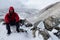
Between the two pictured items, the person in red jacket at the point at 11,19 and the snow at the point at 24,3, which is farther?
the snow at the point at 24,3

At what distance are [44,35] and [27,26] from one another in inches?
77.2

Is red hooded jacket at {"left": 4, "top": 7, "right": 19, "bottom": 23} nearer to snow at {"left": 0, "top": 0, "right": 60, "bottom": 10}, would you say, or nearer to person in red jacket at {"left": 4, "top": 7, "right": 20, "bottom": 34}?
person in red jacket at {"left": 4, "top": 7, "right": 20, "bottom": 34}

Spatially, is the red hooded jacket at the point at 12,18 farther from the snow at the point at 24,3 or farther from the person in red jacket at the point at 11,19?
the snow at the point at 24,3

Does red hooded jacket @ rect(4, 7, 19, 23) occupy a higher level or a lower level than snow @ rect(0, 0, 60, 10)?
higher

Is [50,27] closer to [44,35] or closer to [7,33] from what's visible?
[44,35]

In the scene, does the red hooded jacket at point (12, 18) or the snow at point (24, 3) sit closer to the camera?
the red hooded jacket at point (12, 18)

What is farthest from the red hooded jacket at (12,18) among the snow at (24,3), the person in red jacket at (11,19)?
the snow at (24,3)

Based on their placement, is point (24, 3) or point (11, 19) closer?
point (11, 19)

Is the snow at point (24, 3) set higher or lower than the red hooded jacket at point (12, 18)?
lower

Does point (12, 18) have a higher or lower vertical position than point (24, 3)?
higher

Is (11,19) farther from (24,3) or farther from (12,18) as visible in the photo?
(24,3)

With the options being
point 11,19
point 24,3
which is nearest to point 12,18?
point 11,19

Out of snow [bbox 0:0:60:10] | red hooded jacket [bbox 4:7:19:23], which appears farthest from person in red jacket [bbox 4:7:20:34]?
snow [bbox 0:0:60:10]

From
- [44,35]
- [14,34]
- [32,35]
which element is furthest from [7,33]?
[44,35]
